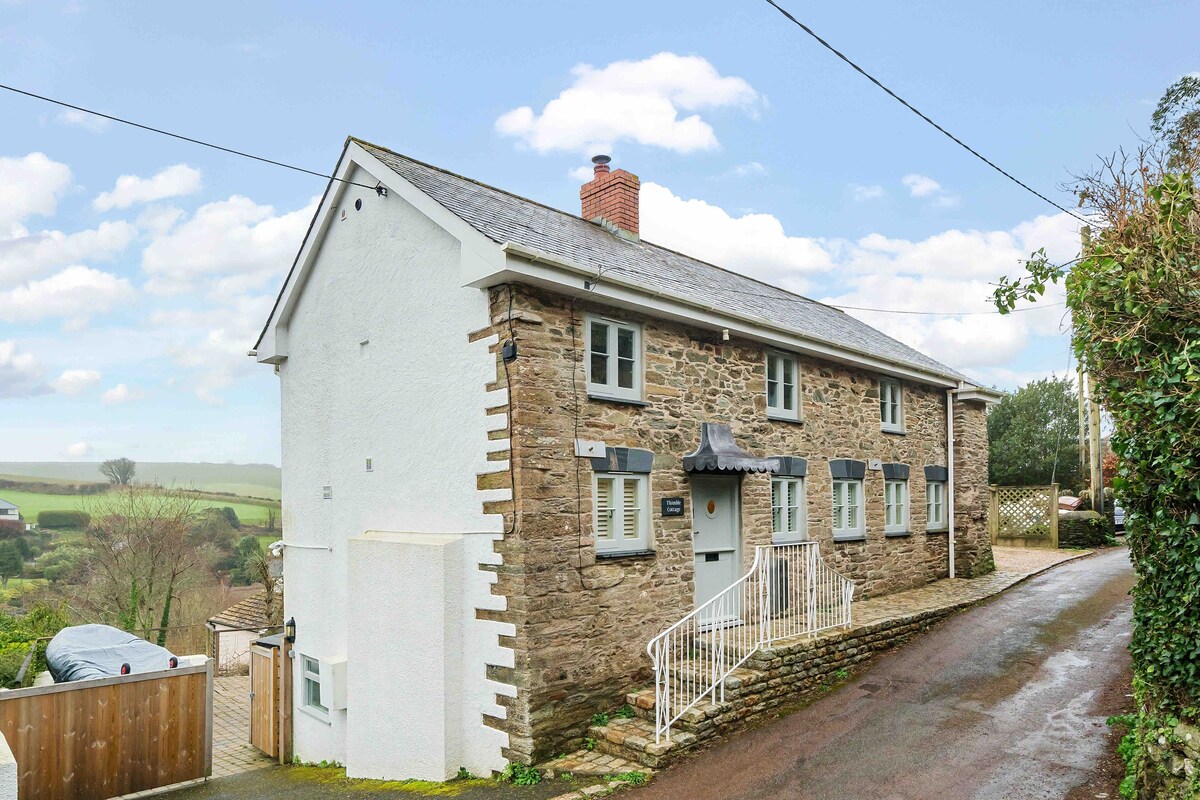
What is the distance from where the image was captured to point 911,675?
384 inches

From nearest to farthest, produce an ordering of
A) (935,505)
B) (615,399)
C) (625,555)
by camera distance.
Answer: (625,555), (615,399), (935,505)

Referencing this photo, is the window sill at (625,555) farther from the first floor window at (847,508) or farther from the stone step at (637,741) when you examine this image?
the first floor window at (847,508)

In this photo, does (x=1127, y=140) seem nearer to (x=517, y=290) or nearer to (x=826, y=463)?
(x=517, y=290)

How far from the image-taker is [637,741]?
7.89 metres

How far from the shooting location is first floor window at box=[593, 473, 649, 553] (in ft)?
30.0

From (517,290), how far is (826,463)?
6774 millimetres

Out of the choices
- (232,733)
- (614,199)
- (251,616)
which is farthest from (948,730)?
(251,616)

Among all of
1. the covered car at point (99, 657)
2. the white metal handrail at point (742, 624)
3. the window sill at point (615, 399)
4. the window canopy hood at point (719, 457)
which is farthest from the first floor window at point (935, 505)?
the covered car at point (99, 657)

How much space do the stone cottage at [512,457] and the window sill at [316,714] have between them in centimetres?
6

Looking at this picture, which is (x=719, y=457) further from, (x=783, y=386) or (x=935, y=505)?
(x=935, y=505)

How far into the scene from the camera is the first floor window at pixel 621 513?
30.0 feet

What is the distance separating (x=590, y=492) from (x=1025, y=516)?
61.0 feet

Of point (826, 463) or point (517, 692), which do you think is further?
point (826, 463)

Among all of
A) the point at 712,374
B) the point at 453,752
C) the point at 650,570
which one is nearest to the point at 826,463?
the point at 712,374
